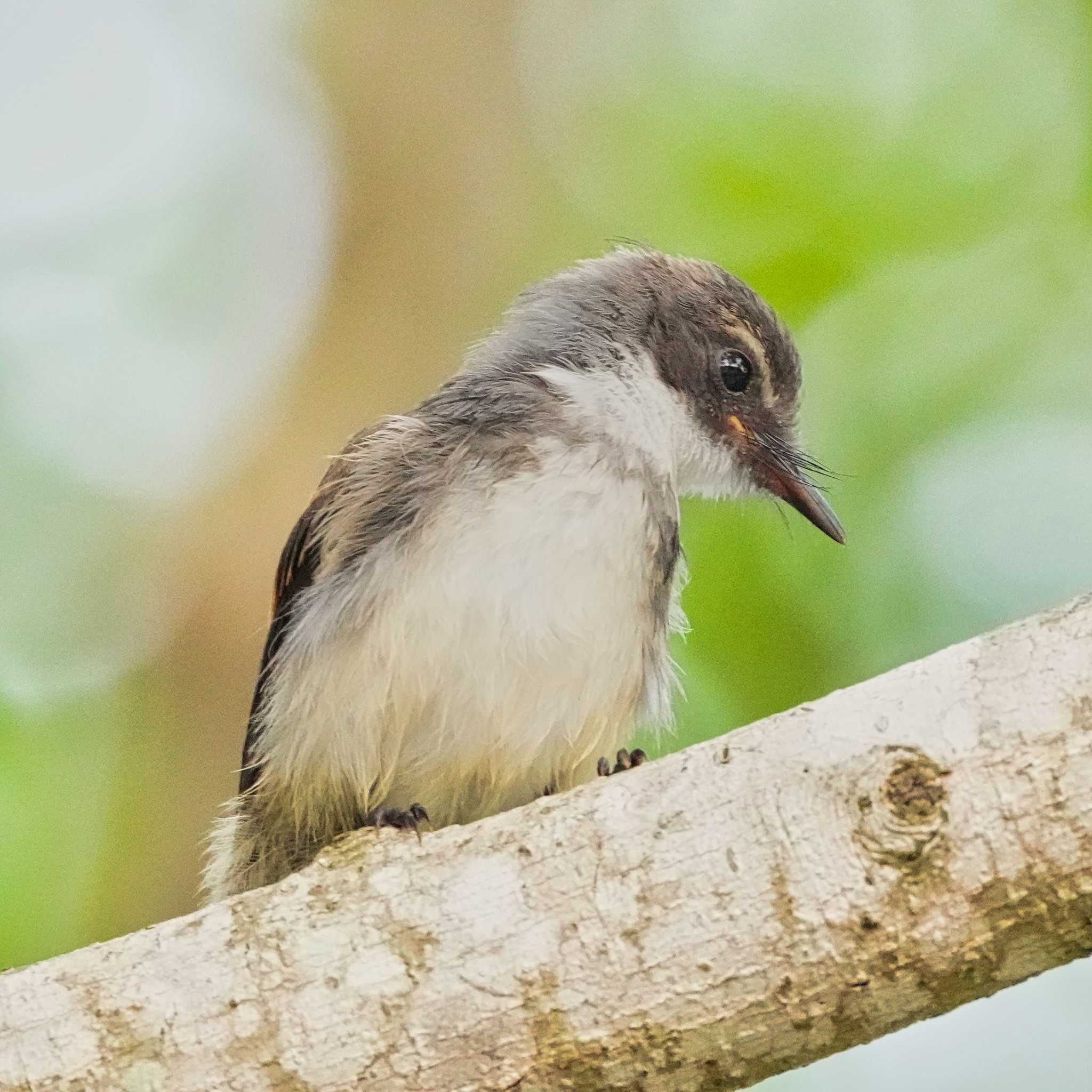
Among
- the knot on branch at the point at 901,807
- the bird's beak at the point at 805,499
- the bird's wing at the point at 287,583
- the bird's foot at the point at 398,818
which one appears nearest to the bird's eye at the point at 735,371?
the bird's beak at the point at 805,499

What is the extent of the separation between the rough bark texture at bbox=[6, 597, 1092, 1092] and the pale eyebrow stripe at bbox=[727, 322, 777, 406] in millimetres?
Answer: 1941

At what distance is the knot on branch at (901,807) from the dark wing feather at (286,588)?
6.13 feet

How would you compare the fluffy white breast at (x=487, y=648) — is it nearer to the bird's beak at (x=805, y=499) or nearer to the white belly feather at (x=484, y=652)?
the white belly feather at (x=484, y=652)

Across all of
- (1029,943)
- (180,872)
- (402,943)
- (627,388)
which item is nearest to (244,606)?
(180,872)

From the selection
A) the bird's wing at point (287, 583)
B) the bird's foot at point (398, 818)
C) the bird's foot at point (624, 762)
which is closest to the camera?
the bird's foot at point (398, 818)

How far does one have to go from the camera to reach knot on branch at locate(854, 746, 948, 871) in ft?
7.87

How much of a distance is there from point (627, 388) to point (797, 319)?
172 centimetres

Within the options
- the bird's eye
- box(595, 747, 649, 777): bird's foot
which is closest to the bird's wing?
box(595, 747, 649, 777): bird's foot

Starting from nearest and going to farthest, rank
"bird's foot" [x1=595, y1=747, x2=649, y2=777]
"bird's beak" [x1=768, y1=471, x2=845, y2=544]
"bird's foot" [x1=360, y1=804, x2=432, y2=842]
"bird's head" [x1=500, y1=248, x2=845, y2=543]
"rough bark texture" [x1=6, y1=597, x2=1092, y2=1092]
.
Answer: "rough bark texture" [x1=6, y1=597, x2=1092, y2=1092] → "bird's foot" [x1=360, y1=804, x2=432, y2=842] → "bird's foot" [x1=595, y1=747, x2=649, y2=777] → "bird's head" [x1=500, y1=248, x2=845, y2=543] → "bird's beak" [x1=768, y1=471, x2=845, y2=544]

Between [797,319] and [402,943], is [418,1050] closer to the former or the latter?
[402,943]

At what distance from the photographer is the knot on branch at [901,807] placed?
7.87 ft

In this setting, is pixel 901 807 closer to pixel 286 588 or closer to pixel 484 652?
pixel 484 652

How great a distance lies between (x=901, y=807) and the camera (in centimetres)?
243

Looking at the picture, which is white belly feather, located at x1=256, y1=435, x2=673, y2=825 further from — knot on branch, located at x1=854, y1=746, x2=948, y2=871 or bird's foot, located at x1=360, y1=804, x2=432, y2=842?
knot on branch, located at x1=854, y1=746, x2=948, y2=871
